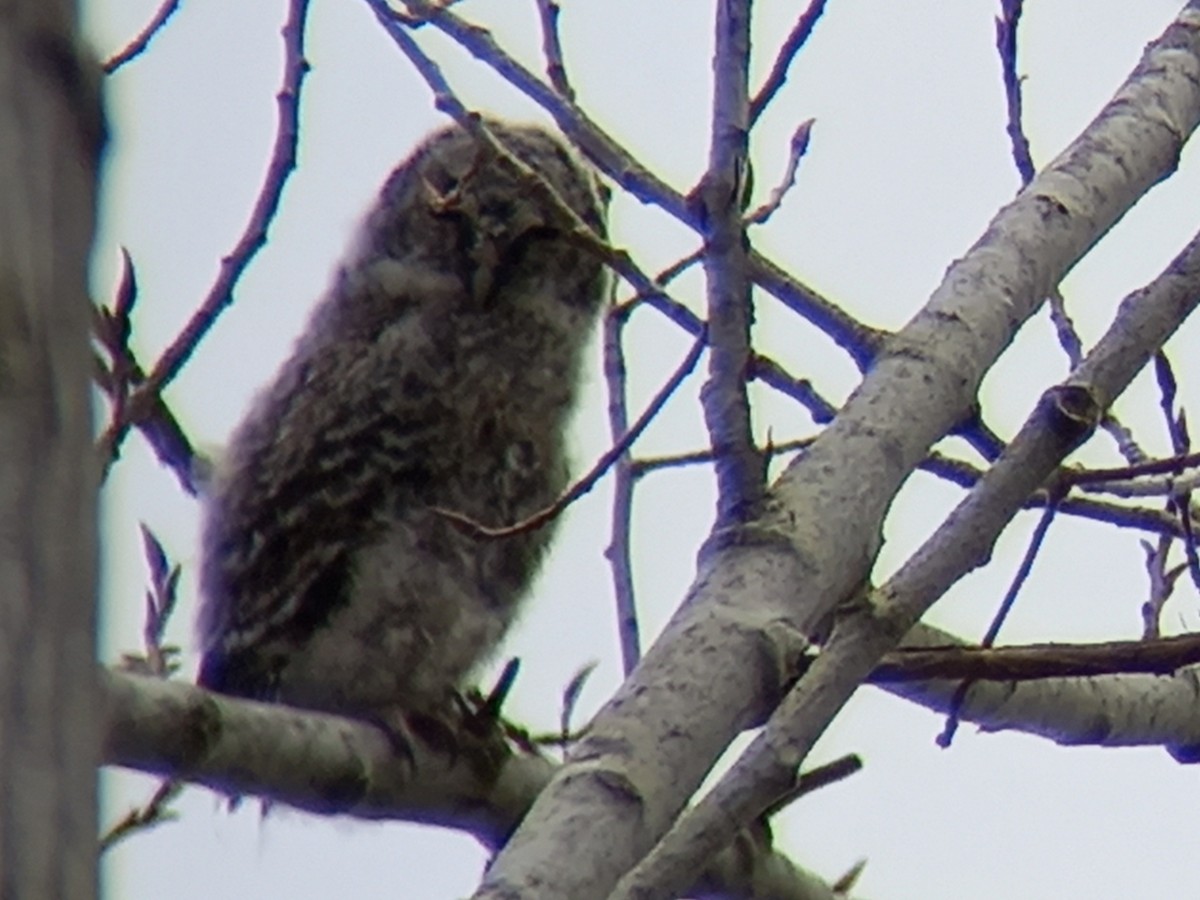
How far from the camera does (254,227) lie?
2.20 metres

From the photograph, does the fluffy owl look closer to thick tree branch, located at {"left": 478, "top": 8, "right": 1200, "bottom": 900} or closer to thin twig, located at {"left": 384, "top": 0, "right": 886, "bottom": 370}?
thin twig, located at {"left": 384, "top": 0, "right": 886, "bottom": 370}

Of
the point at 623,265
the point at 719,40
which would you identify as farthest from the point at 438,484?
the point at 719,40

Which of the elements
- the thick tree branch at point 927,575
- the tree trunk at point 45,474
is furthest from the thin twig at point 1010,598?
the tree trunk at point 45,474

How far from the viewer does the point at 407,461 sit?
2.83m

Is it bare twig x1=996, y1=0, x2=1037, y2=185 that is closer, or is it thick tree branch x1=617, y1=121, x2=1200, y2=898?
thick tree branch x1=617, y1=121, x2=1200, y2=898

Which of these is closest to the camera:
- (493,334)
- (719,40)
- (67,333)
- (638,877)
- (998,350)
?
(67,333)

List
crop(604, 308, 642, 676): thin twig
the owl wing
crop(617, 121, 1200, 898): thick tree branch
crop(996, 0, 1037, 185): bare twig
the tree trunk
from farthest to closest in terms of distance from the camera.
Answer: the owl wing
crop(996, 0, 1037, 185): bare twig
crop(604, 308, 642, 676): thin twig
crop(617, 121, 1200, 898): thick tree branch
the tree trunk

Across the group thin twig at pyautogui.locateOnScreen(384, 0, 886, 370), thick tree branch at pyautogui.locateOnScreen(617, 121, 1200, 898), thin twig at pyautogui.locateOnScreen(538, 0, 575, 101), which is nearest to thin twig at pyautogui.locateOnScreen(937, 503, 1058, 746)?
thick tree branch at pyautogui.locateOnScreen(617, 121, 1200, 898)

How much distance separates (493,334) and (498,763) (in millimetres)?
797

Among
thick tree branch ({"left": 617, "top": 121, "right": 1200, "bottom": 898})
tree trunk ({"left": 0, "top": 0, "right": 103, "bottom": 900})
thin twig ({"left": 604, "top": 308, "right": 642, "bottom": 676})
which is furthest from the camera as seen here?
thin twig ({"left": 604, "top": 308, "right": 642, "bottom": 676})

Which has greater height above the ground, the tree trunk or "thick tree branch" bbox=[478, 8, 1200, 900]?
"thick tree branch" bbox=[478, 8, 1200, 900]

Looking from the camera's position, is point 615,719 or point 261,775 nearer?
point 615,719

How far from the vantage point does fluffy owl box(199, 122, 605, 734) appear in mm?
2732

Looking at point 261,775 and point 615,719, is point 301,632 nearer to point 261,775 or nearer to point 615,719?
point 261,775
